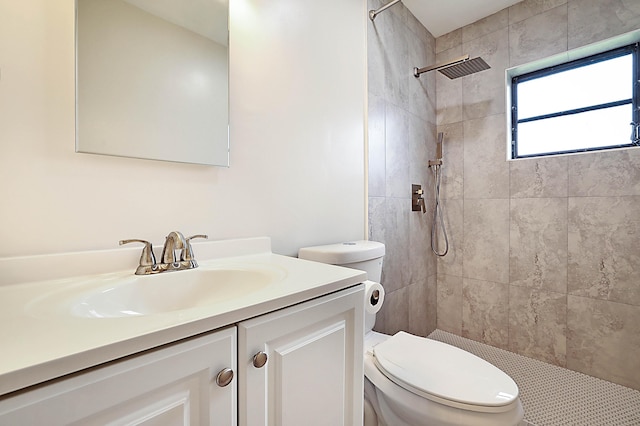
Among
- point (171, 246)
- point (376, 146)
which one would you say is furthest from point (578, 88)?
point (171, 246)

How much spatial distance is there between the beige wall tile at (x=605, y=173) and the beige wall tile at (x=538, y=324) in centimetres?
69

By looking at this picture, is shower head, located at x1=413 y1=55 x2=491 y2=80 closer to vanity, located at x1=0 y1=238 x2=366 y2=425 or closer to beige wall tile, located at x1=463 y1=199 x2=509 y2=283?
beige wall tile, located at x1=463 y1=199 x2=509 y2=283

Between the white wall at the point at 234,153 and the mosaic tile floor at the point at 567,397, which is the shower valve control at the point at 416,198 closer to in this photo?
the white wall at the point at 234,153

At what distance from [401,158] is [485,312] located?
132cm

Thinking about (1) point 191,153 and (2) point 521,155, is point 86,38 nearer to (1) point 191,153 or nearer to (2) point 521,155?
(1) point 191,153

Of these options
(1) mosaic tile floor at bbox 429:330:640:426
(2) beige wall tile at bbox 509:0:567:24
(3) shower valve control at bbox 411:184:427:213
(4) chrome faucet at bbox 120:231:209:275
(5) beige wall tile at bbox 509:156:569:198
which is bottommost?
(1) mosaic tile floor at bbox 429:330:640:426

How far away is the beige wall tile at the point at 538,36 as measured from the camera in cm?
176

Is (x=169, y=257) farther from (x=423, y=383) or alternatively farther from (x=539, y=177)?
(x=539, y=177)

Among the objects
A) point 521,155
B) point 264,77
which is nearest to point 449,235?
point 521,155

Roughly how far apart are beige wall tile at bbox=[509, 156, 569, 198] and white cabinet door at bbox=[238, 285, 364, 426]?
5.73ft

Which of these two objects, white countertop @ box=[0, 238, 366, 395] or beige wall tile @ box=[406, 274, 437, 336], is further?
beige wall tile @ box=[406, 274, 437, 336]

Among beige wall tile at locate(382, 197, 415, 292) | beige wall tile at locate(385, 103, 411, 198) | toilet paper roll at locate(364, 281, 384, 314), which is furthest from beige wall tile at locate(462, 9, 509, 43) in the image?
toilet paper roll at locate(364, 281, 384, 314)

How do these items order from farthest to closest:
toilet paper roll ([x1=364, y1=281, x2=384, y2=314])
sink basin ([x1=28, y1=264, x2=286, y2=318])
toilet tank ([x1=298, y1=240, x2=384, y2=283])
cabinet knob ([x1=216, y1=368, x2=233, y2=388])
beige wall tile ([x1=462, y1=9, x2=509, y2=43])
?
beige wall tile ([x1=462, y1=9, x2=509, y2=43]) < toilet tank ([x1=298, y1=240, x2=384, y2=283]) < toilet paper roll ([x1=364, y1=281, x2=384, y2=314]) < sink basin ([x1=28, y1=264, x2=286, y2=318]) < cabinet knob ([x1=216, y1=368, x2=233, y2=388])

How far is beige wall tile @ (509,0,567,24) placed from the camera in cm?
178
